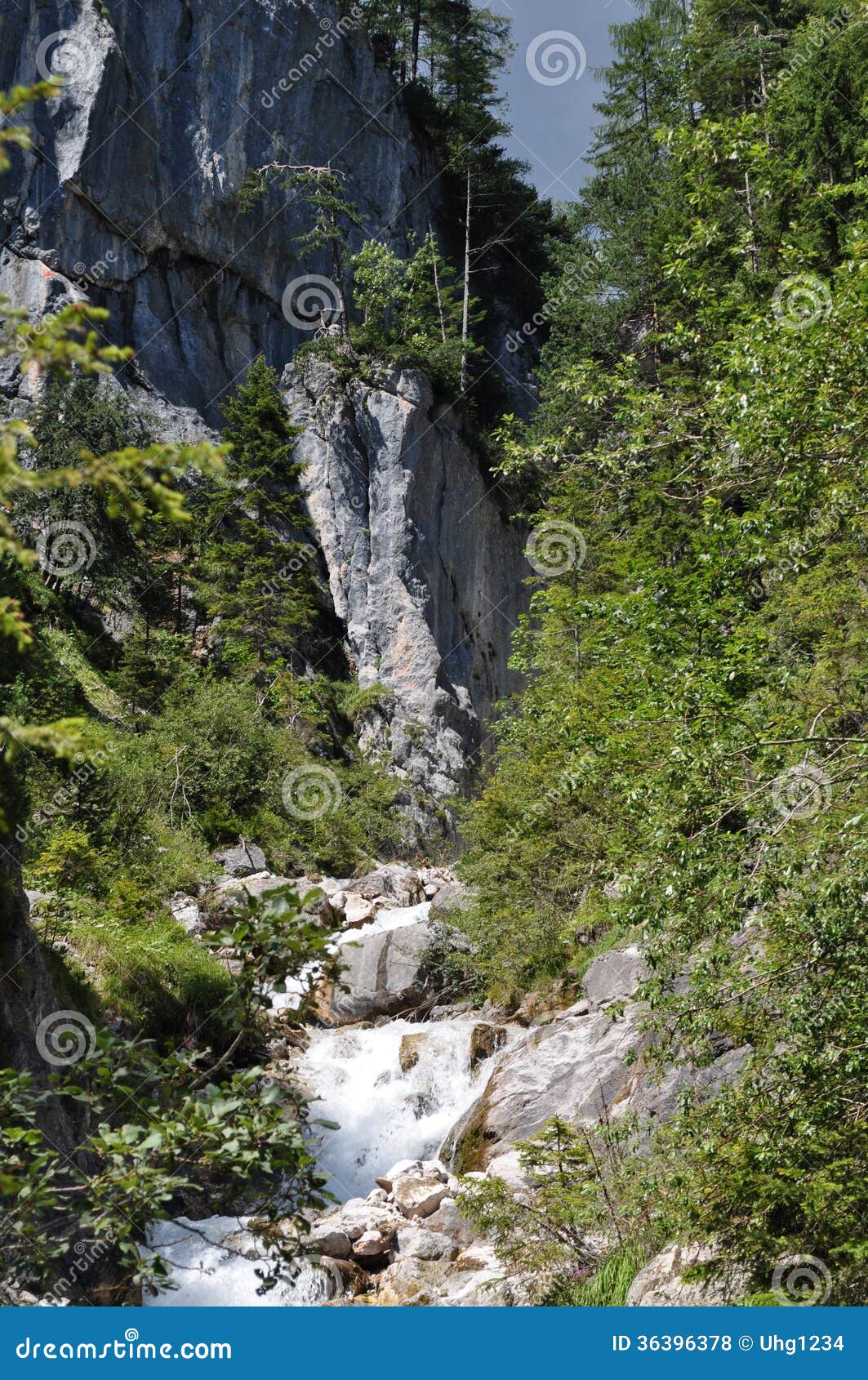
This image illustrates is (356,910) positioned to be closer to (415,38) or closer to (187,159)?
(187,159)

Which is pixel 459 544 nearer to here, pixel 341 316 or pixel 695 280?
pixel 341 316

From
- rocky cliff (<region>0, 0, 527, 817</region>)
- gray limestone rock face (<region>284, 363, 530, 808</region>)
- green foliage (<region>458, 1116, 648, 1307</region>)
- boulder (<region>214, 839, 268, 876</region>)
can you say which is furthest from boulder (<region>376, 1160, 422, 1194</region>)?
gray limestone rock face (<region>284, 363, 530, 808</region>)

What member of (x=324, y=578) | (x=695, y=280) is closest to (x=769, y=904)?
(x=695, y=280)

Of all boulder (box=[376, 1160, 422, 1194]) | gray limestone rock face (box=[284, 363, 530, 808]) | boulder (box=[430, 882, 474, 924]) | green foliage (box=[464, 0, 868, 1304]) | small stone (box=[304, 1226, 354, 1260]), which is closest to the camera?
green foliage (box=[464, 0, 868, 1304])

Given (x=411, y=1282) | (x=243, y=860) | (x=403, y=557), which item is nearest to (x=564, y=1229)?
(x=411, y=1282)

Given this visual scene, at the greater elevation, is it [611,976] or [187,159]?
[187,159]

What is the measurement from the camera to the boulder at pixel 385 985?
604 inches

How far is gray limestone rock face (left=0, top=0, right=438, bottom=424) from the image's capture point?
86.8 feet

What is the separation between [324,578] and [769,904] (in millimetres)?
24326

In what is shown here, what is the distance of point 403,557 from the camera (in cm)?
2847

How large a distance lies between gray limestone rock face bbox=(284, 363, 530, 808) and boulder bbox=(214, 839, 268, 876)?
731cm

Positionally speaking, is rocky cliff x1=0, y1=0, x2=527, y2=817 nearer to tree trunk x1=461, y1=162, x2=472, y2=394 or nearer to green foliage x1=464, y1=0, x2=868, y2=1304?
tree trunk x1=461, y1=162, x2=472, y2=394

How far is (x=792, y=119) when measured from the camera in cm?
1884

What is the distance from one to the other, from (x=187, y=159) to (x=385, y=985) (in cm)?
2463
